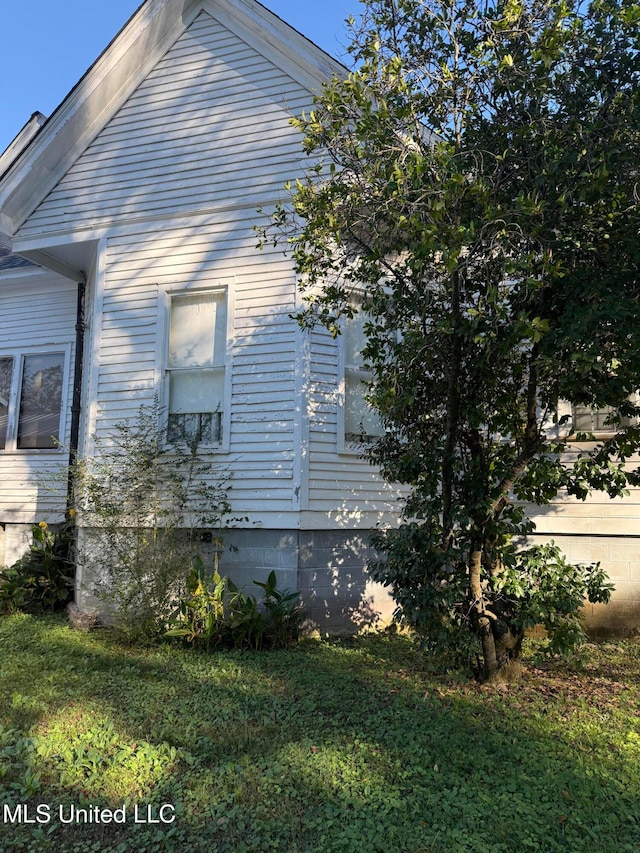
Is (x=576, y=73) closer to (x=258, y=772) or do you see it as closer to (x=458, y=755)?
(x=458, y=755)

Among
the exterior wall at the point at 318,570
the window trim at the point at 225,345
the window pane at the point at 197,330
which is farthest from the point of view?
the window pane at the point at 197,330

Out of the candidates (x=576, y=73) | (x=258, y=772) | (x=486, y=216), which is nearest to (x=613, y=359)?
(x=486, y=216)

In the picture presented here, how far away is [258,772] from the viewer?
3650 mm

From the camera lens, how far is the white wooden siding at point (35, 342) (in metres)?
9.71

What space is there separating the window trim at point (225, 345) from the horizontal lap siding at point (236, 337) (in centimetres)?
4

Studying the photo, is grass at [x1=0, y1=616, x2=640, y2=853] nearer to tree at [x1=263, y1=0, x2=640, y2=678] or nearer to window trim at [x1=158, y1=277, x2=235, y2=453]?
tree at [x1=263, y1=0, x2=640, y2=678]

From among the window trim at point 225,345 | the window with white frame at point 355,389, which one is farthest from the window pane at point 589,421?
the window trim at point 225,345

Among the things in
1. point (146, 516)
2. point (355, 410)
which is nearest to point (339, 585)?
point (355, 410)

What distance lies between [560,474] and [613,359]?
1.33m

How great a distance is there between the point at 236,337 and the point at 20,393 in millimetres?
5101

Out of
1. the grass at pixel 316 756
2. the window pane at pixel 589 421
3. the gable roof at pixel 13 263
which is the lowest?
the grass at pixel 316 756

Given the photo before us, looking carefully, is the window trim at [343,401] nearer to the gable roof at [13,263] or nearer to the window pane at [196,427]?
the window pane at [196,427]

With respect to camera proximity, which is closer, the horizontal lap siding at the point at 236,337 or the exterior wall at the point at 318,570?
the exterior wall at the point at 318,570

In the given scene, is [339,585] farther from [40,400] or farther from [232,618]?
[40,400]
